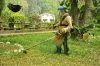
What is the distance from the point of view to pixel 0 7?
14078mm

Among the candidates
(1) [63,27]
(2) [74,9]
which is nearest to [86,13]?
(2) [74,9]

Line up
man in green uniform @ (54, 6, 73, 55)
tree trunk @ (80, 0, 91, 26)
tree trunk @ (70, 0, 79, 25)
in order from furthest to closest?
1. tree trunk @ (70, 0, 79, 25)
2. tree trunk @ (80, 0, 91, 26)
3. man in green uniform @ (54, 6, 73, 55)

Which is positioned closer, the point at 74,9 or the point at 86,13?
the point at 86,13

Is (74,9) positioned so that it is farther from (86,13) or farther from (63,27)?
(63,27)

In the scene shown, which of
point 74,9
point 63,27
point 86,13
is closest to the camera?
point 63,27

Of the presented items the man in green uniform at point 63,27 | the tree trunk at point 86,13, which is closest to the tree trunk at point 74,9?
the tree trunk at point 86,13

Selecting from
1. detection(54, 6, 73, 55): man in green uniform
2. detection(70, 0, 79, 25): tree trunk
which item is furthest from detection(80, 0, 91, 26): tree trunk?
detection(54, 6, 73, 55): man in green uniform

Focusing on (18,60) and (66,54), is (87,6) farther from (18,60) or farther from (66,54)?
(18,60)

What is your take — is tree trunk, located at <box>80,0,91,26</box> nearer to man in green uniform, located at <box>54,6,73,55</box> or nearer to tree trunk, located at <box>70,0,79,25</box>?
tree trunk, located at <box>70,0,79,25</box>

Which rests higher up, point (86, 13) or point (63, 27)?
point (86, 13)

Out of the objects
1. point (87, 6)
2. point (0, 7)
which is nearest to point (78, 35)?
point (87, 6)

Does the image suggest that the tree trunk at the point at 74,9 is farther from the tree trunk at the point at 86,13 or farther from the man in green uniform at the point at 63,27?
the man in green uniform at the point at 63,27

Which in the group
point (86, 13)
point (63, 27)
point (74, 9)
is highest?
point (74, 9)

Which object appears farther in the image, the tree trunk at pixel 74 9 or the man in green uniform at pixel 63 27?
the tree trunk at pixel 74 9
